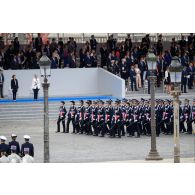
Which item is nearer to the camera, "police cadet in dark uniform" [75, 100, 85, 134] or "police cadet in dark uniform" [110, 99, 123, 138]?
"police cadet in dark uniform" [110, 99, 123, 138]

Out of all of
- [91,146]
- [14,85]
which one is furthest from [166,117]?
[14,85]

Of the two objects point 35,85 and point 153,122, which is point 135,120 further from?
point 35,85

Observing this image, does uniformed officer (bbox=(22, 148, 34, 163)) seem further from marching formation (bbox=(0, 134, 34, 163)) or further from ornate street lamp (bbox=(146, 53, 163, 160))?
ornate street lamp (bbox=(146, 53, 163, 160))

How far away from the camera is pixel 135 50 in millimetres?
37688

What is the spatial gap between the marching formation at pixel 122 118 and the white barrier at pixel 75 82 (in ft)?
12.6

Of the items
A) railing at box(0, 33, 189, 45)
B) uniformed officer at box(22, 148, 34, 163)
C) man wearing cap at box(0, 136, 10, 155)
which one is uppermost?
railing at box(0, 33, 189, 45)

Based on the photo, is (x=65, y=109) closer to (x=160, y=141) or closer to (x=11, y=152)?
Answer: (x=160, y=141)

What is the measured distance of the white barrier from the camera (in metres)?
37.0

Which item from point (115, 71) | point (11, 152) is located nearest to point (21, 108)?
point (115, 71)

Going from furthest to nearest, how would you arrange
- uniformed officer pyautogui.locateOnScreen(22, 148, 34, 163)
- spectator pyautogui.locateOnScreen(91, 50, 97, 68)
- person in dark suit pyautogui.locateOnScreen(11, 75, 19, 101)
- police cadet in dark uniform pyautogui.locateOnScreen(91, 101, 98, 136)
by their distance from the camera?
spectator pyautogui.locateOnScreen(91, 50, 97, 68)
person in dark suit pyautogui.locateOnScreen(11, 75, 19, 101)
police cadet in dark uniform pyautogui.locateOnScreen(91, 101, 98, 136)
uniformed officer pyautogui.locateOnScreen(22, 148, 34, 163)

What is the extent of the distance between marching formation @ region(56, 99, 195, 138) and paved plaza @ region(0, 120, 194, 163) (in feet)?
1.43

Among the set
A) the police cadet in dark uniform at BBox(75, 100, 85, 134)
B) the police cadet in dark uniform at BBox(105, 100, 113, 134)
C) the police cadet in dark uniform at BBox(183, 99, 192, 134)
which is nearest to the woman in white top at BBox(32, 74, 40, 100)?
the police cadet in dark uniform at BBox(75, 100, 85, 134)

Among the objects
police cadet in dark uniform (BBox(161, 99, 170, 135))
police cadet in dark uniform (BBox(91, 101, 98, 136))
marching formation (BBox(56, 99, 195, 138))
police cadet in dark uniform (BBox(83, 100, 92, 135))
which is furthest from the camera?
police cadet in dark uniform (BBox(91, 101, 98, 136))

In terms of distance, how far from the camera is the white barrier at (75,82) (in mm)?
37000
